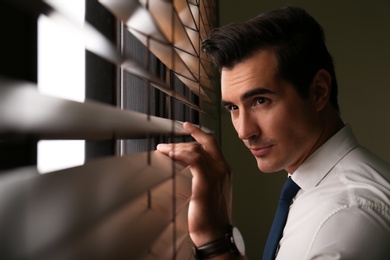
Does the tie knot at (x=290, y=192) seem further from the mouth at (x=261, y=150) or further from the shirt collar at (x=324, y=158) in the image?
the mouth at (x=261, y=150)

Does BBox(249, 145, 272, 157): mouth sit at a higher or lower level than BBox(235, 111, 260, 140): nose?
lower

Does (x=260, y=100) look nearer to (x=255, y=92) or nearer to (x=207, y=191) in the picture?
(x=255, y=92)

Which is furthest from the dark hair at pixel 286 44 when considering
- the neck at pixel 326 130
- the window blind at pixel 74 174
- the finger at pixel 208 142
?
the window blind at pixel 74 174

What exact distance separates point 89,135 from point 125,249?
12 cm

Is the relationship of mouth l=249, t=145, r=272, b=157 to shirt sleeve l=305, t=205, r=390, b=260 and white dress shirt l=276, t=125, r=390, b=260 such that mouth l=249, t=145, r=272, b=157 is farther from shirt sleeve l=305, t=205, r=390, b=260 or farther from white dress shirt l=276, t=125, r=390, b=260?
shirt sleeve l=305, t=205, r=390, b=260

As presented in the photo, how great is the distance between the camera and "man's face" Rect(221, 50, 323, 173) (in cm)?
135

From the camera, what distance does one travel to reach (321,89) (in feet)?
4.68

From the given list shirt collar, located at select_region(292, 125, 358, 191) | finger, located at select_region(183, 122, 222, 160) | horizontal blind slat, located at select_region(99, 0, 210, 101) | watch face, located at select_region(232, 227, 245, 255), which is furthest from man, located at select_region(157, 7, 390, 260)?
horizontal blind slat, located at select_region(99, 0, 210, 101)

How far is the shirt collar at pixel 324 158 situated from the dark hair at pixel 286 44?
176 mm

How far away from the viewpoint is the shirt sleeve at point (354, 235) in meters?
0.94

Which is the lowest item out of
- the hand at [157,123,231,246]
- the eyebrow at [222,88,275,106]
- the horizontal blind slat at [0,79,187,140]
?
the hand at [157,123,231,246]

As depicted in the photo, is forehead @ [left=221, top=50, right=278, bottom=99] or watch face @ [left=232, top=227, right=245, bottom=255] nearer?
watch face @ [left=232, top=227, right=245, bottom=255]

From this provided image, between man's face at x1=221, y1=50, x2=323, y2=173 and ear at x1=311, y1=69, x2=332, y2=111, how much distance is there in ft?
0.11

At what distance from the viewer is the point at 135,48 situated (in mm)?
755
